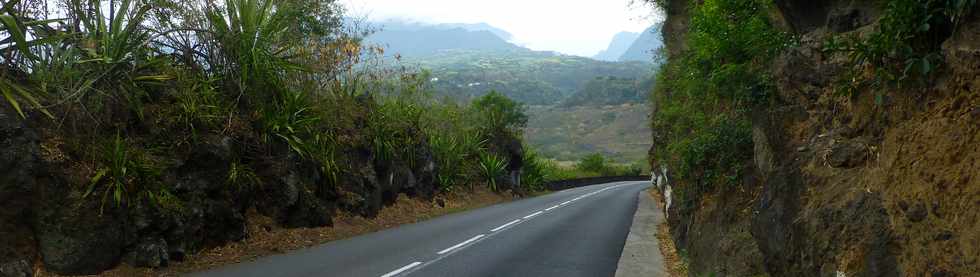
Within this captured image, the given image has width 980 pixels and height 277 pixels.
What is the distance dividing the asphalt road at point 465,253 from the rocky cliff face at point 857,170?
3637mm

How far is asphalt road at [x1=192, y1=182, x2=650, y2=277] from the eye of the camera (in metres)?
9.43

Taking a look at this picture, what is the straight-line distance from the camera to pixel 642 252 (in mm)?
12344

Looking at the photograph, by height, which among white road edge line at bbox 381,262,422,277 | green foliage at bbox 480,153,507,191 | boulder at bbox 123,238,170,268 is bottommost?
green foliage at bbox 480,153,507,191

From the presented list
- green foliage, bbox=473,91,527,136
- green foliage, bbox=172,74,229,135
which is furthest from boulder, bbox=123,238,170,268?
green foliage, bbox=473,91,527,136

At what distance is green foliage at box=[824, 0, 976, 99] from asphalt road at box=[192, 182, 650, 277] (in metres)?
5.51

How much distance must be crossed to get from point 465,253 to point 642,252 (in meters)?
3.72

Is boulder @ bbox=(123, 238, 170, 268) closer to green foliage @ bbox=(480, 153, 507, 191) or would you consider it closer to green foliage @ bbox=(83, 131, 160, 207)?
green foliage @ bbox=(83, 131, 160, 207)

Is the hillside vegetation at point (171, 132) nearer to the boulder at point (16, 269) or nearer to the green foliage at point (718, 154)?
the boulder at point (16, 269)

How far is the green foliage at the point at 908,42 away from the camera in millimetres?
4367

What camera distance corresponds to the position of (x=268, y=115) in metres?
13.0

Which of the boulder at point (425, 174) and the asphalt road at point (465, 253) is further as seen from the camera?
the boulder at point (425, 174)

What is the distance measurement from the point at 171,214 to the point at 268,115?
12.3 ft

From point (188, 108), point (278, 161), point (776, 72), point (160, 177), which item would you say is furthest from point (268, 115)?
point (776, 72)

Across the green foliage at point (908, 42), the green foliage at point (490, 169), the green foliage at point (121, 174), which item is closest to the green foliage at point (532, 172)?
the green foliage at point (490, 169)
